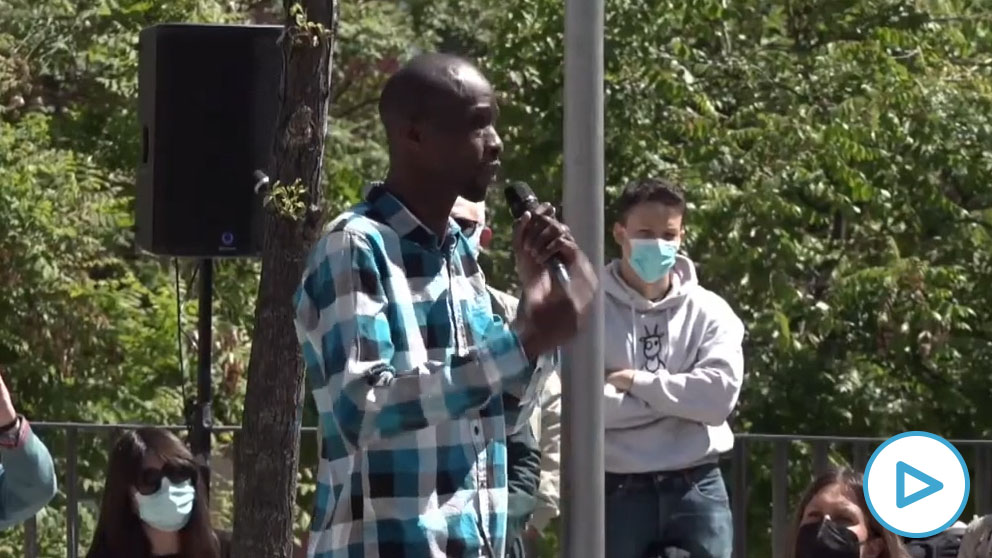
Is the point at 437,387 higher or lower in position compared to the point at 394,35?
lower

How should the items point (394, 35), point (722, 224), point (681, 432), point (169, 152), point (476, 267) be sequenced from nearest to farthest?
point (476, 267), point (681, 432), point (169, 152), point (722, 224), point (394, 35)

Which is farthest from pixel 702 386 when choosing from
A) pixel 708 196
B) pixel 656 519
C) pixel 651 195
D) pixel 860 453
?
pixel 708 196

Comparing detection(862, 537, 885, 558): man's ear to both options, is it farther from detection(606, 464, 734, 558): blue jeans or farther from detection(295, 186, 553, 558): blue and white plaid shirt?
detection(295, 186, 553, 558): blue and white plaid shirt

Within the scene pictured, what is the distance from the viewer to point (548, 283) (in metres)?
2.86

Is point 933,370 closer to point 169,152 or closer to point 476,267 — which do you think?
point 169,152

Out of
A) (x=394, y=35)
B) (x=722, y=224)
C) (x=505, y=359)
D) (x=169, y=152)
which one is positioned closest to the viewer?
(x=505, y=359)

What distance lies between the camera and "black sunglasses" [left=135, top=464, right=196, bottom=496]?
18.6 feet

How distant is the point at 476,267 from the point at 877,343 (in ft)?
35.5

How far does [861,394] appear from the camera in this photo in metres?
13.2

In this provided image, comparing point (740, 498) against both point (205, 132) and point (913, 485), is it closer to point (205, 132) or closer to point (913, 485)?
point (913, 485)

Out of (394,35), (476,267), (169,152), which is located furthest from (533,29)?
(476,267)

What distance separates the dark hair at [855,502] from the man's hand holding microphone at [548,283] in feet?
7.81

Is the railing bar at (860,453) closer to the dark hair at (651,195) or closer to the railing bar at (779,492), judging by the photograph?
the railing bar at (779,492)

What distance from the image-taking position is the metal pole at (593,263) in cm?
429
